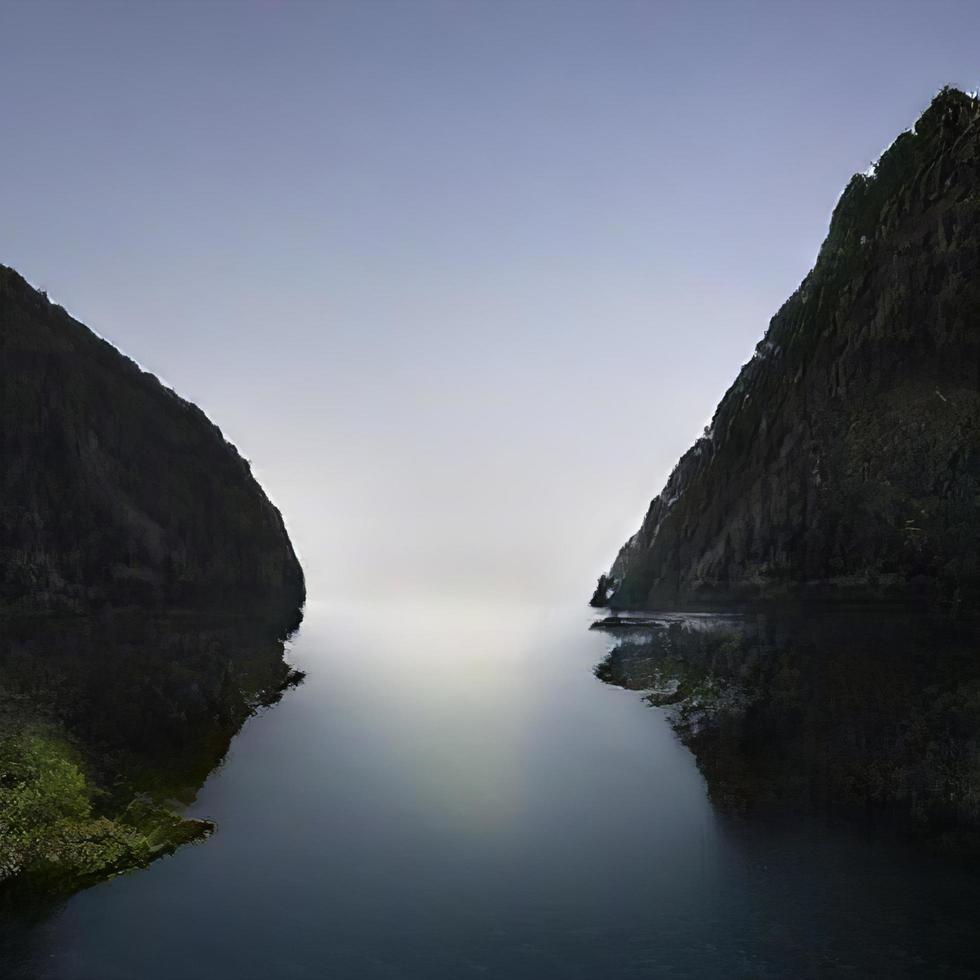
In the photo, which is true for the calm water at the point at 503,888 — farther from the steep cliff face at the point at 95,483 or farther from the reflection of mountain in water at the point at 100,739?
the steep cliff face at the point at 95,483

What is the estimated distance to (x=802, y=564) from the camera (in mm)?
76125

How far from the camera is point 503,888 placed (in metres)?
39.2

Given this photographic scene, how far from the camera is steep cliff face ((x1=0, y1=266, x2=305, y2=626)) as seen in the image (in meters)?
68.9

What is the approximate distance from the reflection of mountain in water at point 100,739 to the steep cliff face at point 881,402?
179 feet

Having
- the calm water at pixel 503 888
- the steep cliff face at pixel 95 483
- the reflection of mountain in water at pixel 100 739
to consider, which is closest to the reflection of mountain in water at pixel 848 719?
the calm water at pixel 503 888

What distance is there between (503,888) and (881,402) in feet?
167

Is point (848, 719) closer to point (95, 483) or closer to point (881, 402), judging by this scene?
point (881, 402)

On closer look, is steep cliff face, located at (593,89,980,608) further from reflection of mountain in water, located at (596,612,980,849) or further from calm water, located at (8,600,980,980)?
calm water, located at (8,600,980,980)

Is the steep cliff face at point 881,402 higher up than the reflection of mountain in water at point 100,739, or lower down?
higher up

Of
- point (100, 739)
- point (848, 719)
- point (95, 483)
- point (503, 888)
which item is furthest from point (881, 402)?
point (95, 483)

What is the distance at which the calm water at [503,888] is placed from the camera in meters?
30.9

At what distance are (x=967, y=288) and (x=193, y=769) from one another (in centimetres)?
6654

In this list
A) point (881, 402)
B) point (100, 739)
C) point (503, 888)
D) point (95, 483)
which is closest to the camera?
point (503, 888)

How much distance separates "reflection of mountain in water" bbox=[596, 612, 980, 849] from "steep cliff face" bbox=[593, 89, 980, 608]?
13.3ft
